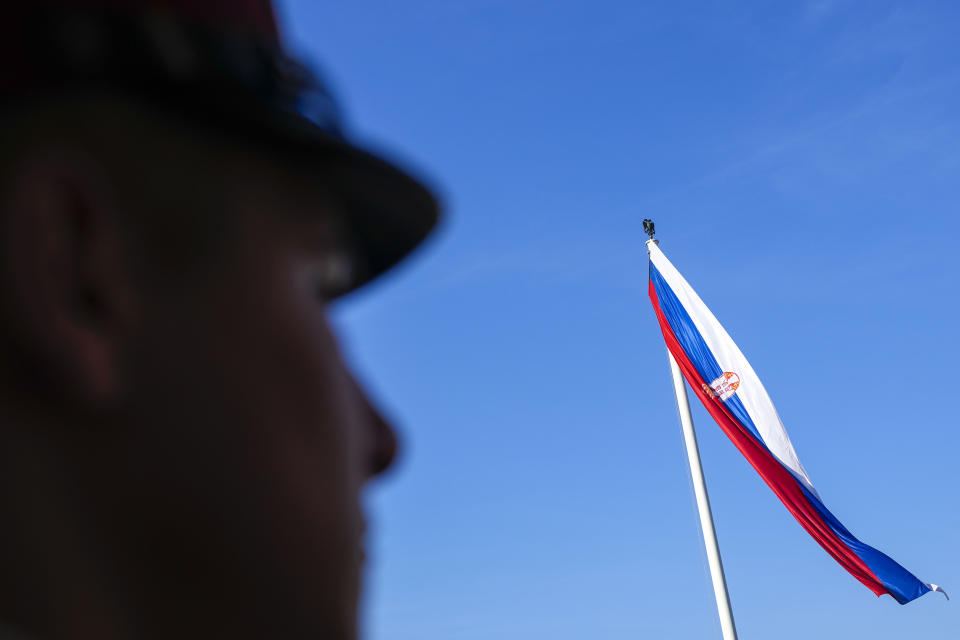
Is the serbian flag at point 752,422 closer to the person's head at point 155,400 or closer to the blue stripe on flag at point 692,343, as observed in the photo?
the blue stripe on flag at point 692,343

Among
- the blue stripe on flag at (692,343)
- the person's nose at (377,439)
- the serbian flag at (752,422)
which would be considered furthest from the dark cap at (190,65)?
the blue stripe on flag at (692,343)

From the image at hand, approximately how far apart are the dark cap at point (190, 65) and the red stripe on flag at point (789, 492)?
1232 cm

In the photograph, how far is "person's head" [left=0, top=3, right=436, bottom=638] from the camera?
34.8 inches

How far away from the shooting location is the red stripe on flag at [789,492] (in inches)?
479

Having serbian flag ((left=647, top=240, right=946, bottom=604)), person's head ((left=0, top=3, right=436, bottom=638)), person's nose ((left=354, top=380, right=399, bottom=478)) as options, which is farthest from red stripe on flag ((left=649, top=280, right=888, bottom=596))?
person's head ((left=0, top=3, right=436, bottom=638))

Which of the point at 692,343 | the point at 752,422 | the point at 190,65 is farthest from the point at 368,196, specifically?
the point at 692,343

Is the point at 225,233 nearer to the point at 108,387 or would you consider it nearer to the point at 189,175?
the point at 189,175

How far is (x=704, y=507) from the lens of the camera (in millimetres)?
13898

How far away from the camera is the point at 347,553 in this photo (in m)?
1.00

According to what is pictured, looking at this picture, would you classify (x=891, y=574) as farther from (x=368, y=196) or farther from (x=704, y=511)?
(x=368, y=196)

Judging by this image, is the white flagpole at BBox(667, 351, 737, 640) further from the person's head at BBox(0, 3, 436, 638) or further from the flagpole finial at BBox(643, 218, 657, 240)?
the person's head at BBox(0, 3, 436, 638)

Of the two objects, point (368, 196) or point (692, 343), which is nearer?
point (368, 196)

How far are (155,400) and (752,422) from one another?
1274cm

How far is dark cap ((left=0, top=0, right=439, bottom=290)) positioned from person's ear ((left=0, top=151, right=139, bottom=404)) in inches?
4.7
